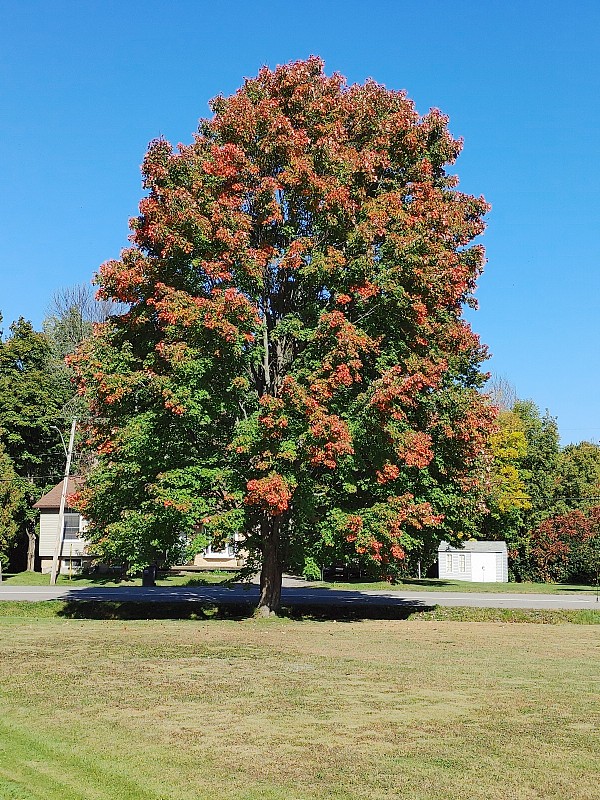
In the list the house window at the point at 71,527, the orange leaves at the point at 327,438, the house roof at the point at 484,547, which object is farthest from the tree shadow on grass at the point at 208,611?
the house roof at the point at 484,547

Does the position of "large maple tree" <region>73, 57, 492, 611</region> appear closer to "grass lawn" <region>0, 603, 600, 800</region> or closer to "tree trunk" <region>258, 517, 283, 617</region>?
"tree trunk" <region>258, 517, 283, 617</region>

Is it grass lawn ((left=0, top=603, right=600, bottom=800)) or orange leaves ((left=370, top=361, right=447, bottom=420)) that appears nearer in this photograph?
grass lawn ((left=0, top=603, right=600, bottom=800))

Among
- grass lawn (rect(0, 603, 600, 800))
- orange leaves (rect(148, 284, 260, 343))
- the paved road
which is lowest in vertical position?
grass lawn (rect(0, 603, 600, 800))

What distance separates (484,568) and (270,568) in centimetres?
3452

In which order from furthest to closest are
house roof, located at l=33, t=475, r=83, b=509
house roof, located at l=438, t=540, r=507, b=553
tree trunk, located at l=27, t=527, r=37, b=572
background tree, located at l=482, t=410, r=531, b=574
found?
house roof, located at l=438, t=540, r=507, b=553 → tree trunk, located at l=27, t=527, r=37, b=572 → house roof, located at l=33, t=475, r=83, b=509 → background tree, located at l=482, t=410, r=531, b=574

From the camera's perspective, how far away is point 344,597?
33312mm

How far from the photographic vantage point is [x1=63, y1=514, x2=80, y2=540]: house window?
166 feet

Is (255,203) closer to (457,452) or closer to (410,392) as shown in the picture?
(410,392)

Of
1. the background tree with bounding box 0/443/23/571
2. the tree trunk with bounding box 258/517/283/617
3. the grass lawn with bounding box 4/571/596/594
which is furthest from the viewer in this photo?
the background tree with bounding box 0/443/23/571

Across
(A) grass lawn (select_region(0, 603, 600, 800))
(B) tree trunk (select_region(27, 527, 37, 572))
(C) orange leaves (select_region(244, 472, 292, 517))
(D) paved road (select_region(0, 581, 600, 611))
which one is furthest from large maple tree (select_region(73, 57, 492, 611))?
(B) tree trunk (select_region(27, 527, 37, 572))

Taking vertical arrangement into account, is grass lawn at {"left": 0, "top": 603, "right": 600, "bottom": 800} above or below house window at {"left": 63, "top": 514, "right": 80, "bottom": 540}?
below

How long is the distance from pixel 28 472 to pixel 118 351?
104 ft

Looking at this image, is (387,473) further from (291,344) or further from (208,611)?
(208,611)

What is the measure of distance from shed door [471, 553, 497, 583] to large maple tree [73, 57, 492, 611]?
3220 centimetres
